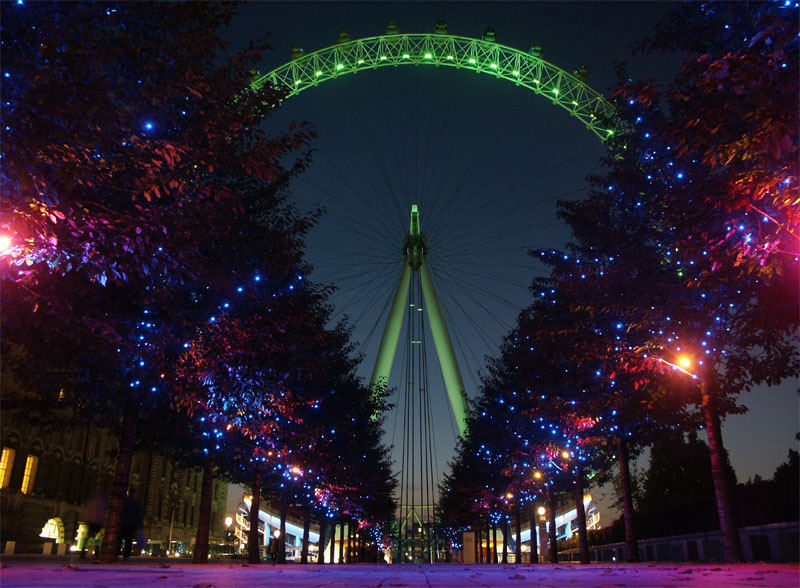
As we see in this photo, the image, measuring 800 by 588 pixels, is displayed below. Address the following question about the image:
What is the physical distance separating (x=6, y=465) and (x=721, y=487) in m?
37.5

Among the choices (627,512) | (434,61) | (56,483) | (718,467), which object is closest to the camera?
(718,467)

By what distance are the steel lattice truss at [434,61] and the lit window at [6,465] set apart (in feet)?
87.6

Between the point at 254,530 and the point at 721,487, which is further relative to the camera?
the point at 254,530

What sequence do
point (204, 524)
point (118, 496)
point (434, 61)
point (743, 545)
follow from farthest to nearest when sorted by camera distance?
point (434, 61) < point (743, 545) < point (204, 524) < point (118, 496)

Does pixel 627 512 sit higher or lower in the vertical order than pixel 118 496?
lower

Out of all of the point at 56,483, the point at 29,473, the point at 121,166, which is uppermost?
the point at 121,166

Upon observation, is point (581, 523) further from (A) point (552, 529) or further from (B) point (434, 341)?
(B) point (434, 341)

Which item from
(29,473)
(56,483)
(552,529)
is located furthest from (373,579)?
(56,483)

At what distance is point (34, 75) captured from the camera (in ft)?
23.0

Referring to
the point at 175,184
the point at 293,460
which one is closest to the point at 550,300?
the point at 293,460

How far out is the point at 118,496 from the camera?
15.2m

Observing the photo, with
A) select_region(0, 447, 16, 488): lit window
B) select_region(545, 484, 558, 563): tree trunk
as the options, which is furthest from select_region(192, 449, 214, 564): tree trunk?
select_region(0, 447, 16, 488): lit window

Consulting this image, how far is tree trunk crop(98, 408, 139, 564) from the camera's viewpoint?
569 inches

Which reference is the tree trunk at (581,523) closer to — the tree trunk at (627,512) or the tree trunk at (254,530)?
the tree trunk at (627,512)
